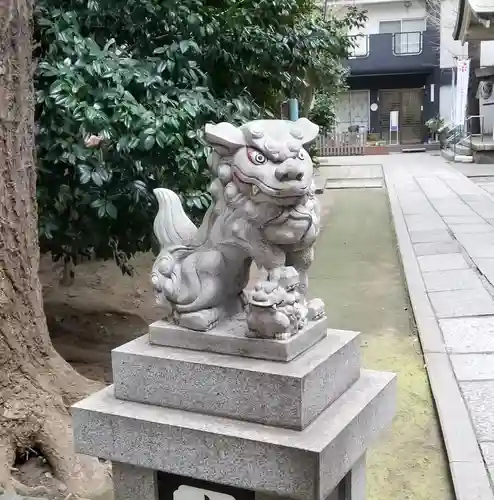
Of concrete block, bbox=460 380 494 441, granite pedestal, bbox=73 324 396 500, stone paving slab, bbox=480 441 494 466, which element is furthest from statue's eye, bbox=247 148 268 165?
concrete block, bbox=460 380 494 441

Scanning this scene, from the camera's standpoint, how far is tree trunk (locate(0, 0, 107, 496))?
309 centimetres

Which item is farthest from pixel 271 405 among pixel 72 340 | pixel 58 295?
pixel 58 295

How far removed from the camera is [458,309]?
5520mm

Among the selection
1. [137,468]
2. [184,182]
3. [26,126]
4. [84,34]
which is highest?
[84,34]

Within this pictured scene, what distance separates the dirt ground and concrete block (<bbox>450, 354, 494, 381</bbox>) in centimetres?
23

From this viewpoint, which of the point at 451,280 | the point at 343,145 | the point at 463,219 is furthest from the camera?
the point at 343,145

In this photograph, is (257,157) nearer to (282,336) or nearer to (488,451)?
(282,336)

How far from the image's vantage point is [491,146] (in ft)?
56.7

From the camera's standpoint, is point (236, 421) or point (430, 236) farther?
point (430, 236)

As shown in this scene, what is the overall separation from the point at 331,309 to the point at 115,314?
1.91m

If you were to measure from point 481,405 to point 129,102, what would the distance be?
2.61 m

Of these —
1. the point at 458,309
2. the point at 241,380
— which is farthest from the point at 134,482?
the point at 458,309

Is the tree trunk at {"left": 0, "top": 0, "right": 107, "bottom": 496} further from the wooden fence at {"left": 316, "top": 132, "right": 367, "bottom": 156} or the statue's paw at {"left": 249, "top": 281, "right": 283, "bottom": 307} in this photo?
the wooden fence at {"left": 316, "top": 132, "right": 367, "bottom": 156}

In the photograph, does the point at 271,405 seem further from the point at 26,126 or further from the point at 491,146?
the point at 491,146
